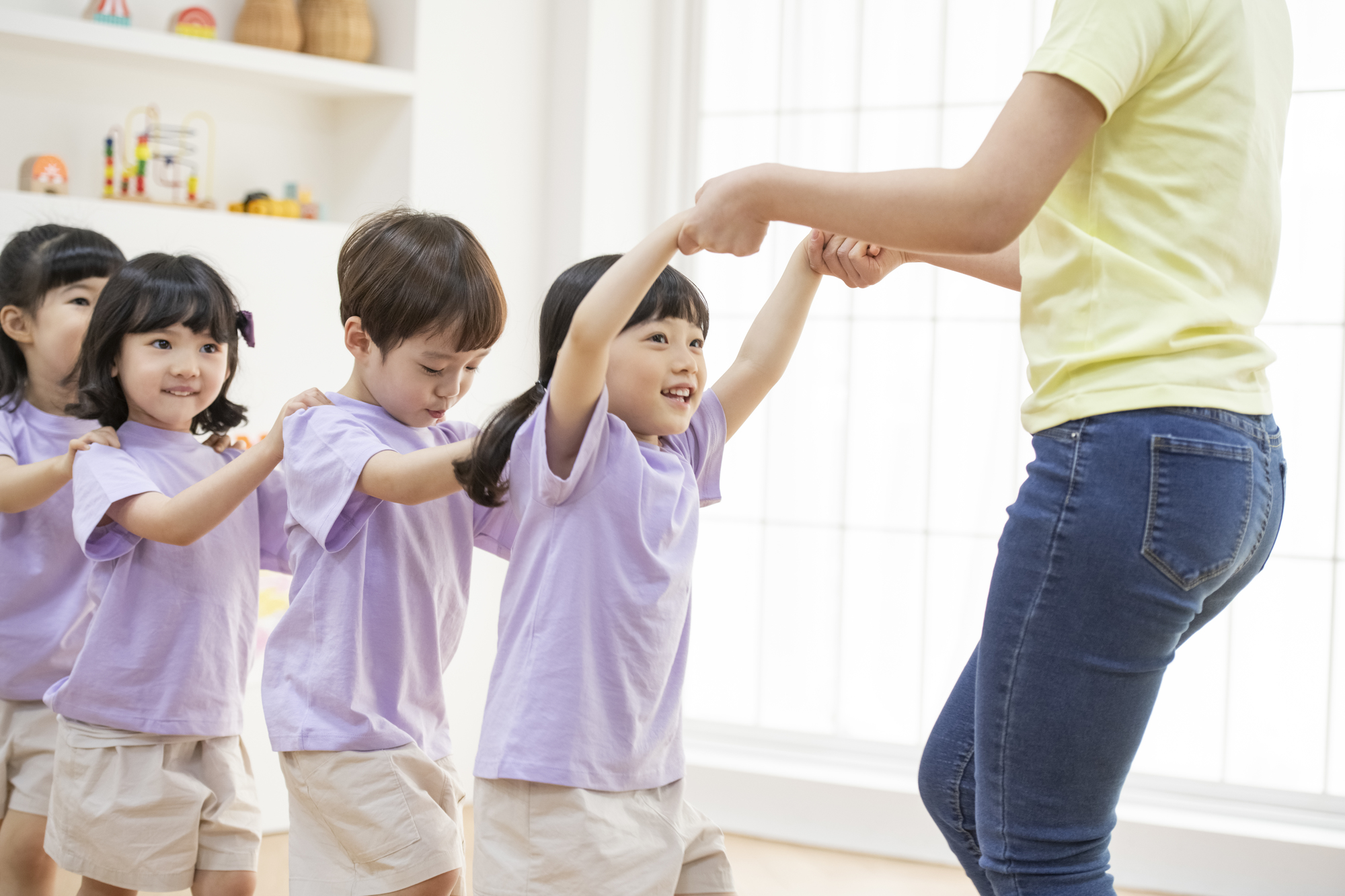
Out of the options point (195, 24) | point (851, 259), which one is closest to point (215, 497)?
point (851, 259)

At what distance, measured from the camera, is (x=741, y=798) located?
260 centimetres

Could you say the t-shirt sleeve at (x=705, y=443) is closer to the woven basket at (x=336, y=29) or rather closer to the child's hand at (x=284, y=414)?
the child's hand at (x=284, y=414)

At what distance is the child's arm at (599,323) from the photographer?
110 centimetres

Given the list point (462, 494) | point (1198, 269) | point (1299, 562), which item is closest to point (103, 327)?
point (462, 494)

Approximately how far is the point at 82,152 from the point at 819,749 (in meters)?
2.05

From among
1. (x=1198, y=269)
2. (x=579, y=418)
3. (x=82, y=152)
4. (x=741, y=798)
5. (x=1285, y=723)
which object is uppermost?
(x=82, y=152)

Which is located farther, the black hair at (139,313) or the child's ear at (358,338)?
the black hair at (139,313)

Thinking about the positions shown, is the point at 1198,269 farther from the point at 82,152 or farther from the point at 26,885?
the point at 82,152

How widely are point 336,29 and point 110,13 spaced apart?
45cm

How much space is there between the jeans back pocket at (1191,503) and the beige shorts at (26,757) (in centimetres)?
155

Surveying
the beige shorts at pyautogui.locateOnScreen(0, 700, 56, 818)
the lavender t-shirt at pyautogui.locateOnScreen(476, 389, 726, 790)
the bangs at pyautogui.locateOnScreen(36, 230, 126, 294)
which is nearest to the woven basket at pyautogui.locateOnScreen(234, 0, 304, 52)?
the bangs at pyautogui.locateOnScreen(36, 230, 126, 294)

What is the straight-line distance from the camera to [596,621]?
121 centimetres

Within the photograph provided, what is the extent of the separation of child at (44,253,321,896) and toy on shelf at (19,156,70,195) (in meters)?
0.81

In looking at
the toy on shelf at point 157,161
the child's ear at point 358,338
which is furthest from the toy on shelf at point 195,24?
the child's ear at point 358,338
